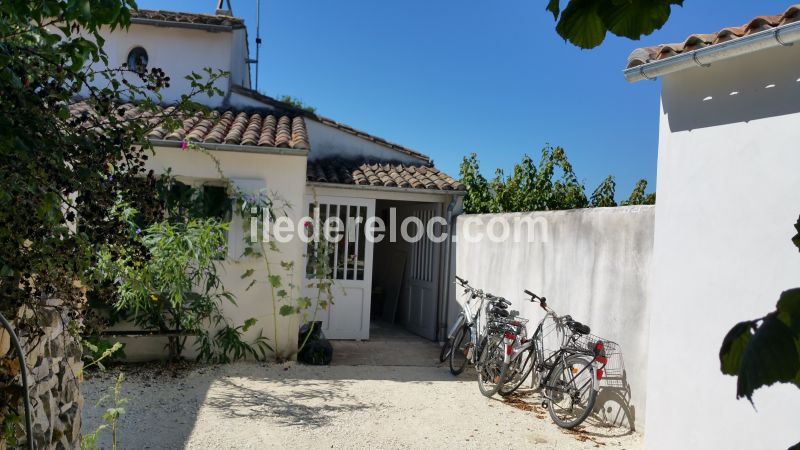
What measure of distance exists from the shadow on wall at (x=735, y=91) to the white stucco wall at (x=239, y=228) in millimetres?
5560

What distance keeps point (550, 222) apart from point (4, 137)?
22.3 feet

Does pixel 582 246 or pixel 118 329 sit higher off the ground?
pixel 582 246

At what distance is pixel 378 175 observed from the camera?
10.8m

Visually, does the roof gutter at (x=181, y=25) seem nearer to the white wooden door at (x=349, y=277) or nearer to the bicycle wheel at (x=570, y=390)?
the white wooden door at (x=349, y=277)

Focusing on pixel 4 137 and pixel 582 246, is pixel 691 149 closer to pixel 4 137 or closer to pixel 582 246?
pixel 582 246

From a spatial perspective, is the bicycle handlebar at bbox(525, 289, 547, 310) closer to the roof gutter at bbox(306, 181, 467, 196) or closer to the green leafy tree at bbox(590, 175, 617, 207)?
the roof gutter at bbox(306, 181, 467, 196)

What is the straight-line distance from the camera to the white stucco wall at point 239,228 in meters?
8.86

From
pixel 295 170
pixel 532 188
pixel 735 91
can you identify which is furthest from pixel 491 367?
pixel 532 188

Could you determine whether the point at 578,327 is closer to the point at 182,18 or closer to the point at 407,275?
the point at 407,275

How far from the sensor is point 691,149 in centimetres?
504

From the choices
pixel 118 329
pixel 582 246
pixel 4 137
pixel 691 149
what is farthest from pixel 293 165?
pixel 4 137

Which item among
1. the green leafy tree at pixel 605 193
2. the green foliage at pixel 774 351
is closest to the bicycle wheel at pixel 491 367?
the green foliage at pixel 774 351

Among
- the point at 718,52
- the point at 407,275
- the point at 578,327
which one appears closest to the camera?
the point at 718,52

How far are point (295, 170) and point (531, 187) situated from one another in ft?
23.6
